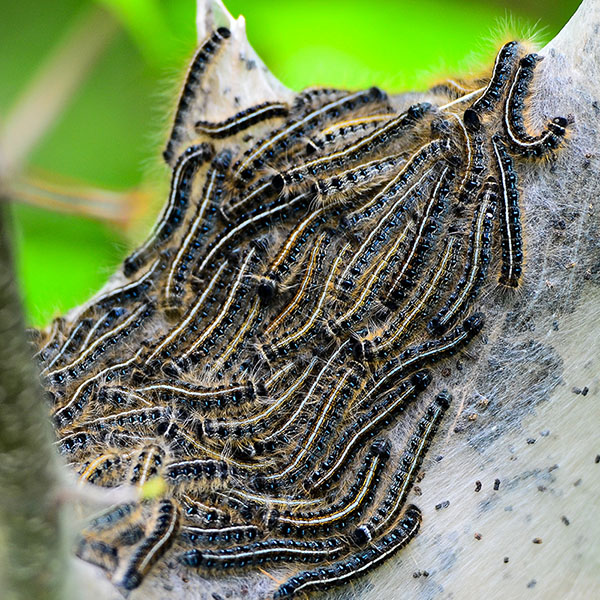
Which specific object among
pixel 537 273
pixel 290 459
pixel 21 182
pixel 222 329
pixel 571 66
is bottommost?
pixel 290 459

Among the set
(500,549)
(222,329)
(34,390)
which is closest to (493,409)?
(500,549)

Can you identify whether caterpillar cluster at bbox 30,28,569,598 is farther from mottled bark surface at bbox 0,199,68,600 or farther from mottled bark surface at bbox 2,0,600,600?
mottled bark surface at bbox 0,199,68,600

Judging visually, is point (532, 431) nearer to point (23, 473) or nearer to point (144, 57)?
point (23, 473)

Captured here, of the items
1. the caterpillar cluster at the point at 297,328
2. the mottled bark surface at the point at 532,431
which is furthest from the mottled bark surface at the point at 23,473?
the mottled bark surface at the point at 532,431

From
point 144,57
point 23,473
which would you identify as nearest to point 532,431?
point 23,473

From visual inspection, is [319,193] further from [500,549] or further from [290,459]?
[500,549]
